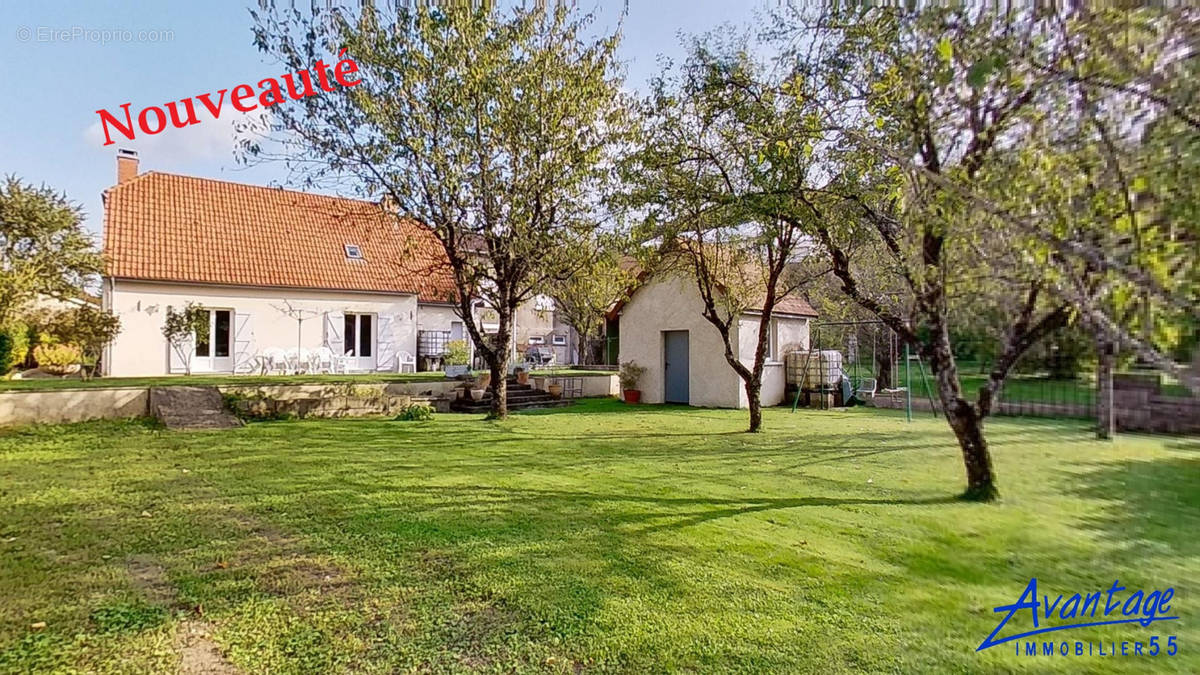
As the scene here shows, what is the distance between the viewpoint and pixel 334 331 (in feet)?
64.9

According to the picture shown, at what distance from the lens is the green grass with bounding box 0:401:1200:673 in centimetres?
293

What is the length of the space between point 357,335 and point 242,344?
3.60 m

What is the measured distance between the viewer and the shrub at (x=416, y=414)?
12.6 metres

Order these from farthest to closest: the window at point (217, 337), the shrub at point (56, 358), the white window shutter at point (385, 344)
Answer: the white window shutter at point (385, 344)
the window at point (217, 337)
the shrub at point (56, 358)

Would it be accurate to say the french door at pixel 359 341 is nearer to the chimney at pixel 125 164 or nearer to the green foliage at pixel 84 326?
the green foliage at pixel 84 326

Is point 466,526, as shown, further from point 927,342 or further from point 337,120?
point 337,120

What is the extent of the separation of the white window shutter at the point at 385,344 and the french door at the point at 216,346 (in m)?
4.53

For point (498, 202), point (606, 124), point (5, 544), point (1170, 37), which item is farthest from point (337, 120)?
point (1170, 37)

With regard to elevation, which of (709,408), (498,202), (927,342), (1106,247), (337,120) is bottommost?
(709,408)

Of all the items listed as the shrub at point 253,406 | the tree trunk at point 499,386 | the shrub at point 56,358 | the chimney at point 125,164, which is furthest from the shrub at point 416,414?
the chimney at point 125,164

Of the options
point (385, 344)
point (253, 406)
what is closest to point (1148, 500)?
point (253, 406)

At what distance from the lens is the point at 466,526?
495cm

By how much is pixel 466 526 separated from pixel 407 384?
10.0 meters

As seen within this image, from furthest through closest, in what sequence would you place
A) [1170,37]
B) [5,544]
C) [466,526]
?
[466,526]
[5,544]
[1170,37]
